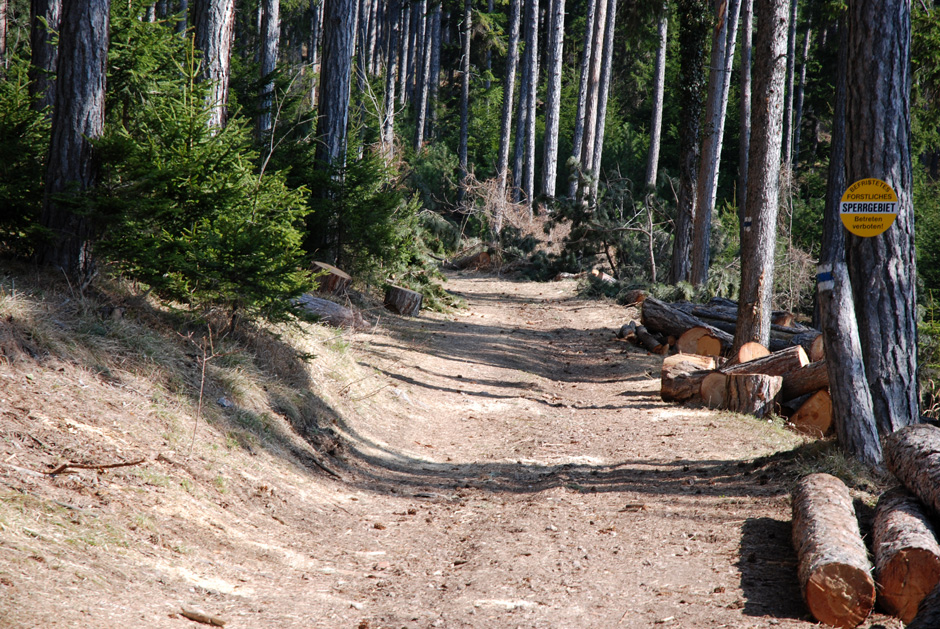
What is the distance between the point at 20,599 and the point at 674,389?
26.0 ft

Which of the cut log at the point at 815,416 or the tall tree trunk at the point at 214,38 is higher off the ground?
the tall tree trunk at the point at 214,38

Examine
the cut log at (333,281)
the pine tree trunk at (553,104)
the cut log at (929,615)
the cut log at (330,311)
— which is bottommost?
the cut log at (929,615)

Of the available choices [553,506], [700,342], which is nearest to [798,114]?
[700,342]

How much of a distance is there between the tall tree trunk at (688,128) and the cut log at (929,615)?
13.8m

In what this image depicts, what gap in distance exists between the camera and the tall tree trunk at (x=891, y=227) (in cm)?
613

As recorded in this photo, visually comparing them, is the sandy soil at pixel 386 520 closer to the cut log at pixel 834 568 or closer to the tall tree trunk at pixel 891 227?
the cut log at pixel 834 568

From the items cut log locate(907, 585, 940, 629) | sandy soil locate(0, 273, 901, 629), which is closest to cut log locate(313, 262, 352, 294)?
sandy soil locate(0, 273, 901, 629)

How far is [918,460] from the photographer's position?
15.2 feet

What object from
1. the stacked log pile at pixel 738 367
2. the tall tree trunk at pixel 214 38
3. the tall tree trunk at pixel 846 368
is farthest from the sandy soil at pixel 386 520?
the tall tree trunk at pixel 214 38

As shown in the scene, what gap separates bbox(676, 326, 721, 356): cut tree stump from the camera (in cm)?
1123

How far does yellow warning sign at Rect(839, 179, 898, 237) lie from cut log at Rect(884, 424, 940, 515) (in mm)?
1881

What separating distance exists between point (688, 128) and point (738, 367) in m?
8.53

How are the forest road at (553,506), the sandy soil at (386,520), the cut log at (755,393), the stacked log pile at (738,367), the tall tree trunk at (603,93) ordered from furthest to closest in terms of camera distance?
the tall tree trunk at (603,93) → the cut log at (755,393) → the stacked log pile at (738,367) → the forest road at (553,506) → the sandy soil at (386,520)

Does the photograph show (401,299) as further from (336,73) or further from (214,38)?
(214,38)
